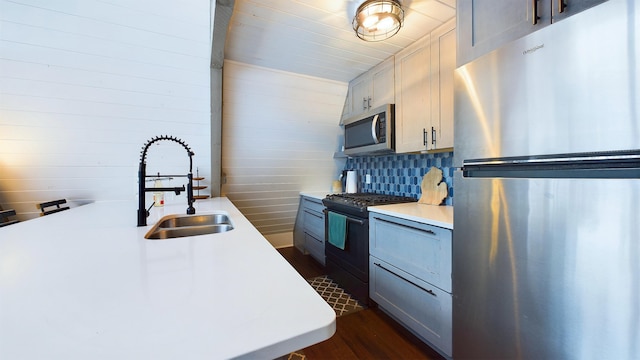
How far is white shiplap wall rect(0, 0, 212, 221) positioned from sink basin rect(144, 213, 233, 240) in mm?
446

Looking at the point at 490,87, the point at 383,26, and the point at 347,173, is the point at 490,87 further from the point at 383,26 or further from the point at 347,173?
the point at 347,173

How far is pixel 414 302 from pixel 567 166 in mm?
1149

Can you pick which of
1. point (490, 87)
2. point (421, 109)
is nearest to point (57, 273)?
point (490, 87)

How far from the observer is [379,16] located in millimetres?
1525

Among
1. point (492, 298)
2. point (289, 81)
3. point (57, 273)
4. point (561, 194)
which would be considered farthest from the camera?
point (289, 81)

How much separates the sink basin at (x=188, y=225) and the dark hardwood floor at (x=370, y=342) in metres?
0.99

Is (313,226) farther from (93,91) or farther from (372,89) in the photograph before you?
(93,91)

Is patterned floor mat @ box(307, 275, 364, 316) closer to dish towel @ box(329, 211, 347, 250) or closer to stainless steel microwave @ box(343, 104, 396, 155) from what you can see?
dish towel @ box(329, 211, 347, 250)

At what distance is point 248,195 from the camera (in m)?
3.01

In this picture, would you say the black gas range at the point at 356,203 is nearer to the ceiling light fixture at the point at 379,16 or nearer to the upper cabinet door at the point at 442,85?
the upper cabinet door at the point at 442,85

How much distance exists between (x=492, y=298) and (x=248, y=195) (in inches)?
101

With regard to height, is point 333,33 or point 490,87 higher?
point 333,33

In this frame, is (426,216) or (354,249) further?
(354,249)

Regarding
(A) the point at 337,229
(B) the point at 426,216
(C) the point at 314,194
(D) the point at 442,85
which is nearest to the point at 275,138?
(C) the point at 314,194
